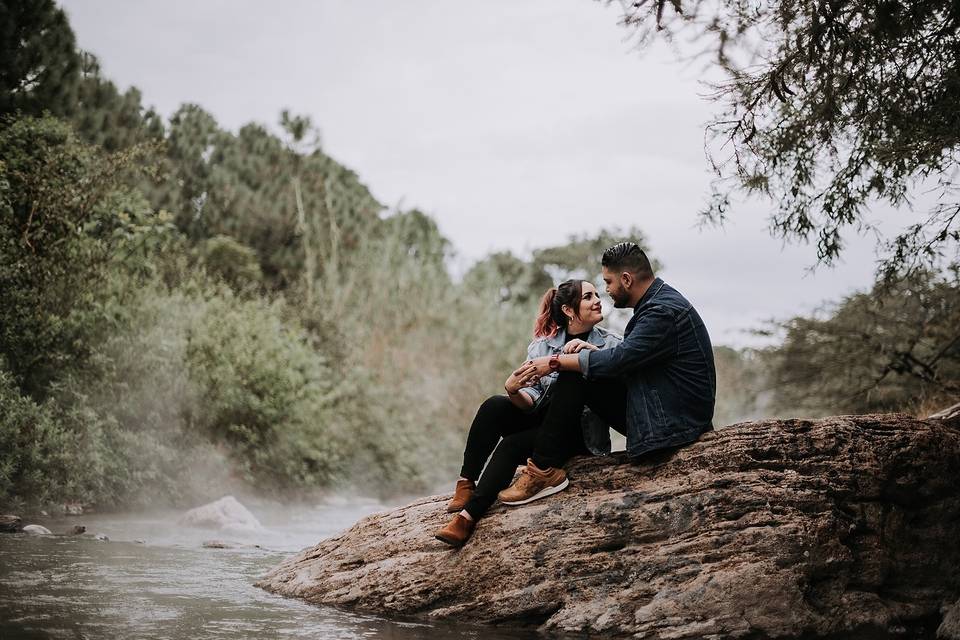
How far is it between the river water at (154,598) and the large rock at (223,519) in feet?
5.67

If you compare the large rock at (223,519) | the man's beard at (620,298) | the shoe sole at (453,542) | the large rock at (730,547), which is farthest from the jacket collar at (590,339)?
the large rock at (223,519)

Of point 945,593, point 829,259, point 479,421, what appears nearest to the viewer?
point 945,593

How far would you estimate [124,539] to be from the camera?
31.3 ft

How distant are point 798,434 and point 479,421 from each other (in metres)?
2.03

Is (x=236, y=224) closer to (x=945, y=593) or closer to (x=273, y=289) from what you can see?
(x=273, y=289)

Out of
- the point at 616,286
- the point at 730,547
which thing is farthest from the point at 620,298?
the point at 730,547

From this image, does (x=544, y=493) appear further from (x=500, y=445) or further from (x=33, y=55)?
(x=33, y=55)

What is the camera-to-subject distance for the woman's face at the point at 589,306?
5656 mm

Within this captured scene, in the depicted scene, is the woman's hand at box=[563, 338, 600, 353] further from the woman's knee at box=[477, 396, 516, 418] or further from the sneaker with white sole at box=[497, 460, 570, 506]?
the sneaker with white sole at box=[497, 460, 570, 506]

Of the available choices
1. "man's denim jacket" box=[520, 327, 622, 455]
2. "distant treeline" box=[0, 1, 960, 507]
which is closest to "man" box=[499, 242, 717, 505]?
"man's denim jacket" box=[520, 327, 622, 455]

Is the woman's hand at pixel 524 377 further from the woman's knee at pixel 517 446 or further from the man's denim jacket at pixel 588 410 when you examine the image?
the woman's knee at pixel 517 446

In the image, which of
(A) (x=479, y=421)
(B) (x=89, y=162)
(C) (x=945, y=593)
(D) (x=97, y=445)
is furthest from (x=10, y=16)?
(C) (x=945, y=593)

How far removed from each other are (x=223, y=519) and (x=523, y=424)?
7.14 m

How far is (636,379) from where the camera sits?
531cm
